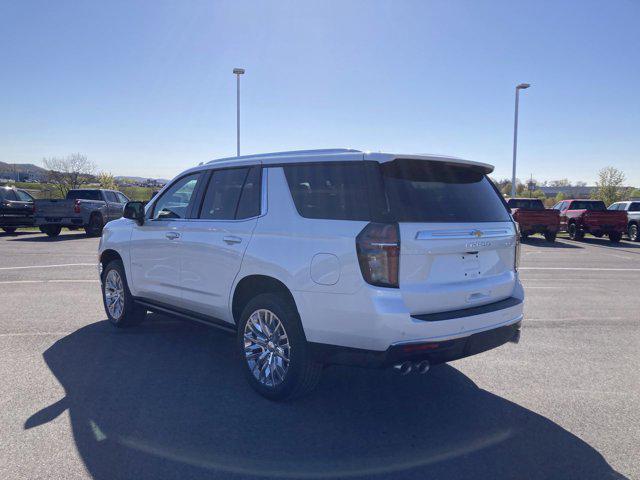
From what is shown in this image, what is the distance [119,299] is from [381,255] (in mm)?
3974

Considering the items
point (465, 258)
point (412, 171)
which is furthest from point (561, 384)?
point (412, 171)

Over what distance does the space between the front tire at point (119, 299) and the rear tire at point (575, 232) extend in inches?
812

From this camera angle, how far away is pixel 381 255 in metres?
3.38

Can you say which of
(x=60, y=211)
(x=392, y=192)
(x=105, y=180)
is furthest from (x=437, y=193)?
(x=105, y=180)

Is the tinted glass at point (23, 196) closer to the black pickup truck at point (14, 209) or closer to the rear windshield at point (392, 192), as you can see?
the black pickup truck at point (14, 209)

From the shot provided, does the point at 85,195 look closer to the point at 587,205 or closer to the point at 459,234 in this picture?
the point at 459,234

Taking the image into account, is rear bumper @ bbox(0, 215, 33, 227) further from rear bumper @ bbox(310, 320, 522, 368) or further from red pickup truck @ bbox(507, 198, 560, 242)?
rear bumper @ bbox(310, 320, 522, 368)

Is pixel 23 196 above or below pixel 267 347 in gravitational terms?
above

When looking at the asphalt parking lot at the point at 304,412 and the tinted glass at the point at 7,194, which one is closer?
the asphalt parking lot at the point at 304,412

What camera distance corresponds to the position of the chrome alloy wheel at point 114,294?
614cm

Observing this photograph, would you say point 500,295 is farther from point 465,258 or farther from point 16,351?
point 16,351

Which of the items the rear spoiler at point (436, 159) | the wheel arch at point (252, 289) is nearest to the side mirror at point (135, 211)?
the wheel arch at point (252, 289)

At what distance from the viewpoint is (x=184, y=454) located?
3.21 m

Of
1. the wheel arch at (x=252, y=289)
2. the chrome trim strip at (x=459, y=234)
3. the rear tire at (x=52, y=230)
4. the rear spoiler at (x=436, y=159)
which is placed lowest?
the rear tire at (x=52, y=230)
